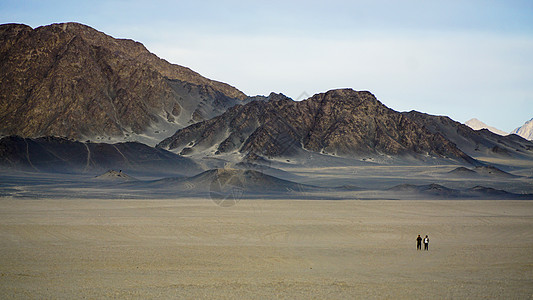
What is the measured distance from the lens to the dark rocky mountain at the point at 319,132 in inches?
5241

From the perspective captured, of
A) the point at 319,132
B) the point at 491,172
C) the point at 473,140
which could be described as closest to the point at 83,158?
the point at 319,132

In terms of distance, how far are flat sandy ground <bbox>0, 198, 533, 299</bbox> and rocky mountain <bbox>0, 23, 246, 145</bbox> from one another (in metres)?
123

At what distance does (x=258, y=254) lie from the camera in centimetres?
2261

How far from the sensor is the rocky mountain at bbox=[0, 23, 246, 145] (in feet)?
513

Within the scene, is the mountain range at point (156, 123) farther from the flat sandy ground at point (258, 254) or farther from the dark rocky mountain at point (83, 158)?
the flat sandy ground at point (258, 254)

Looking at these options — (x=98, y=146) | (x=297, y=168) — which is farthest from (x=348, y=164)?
(x=98, y=146)

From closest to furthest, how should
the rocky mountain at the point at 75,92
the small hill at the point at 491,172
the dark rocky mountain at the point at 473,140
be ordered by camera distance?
the small hill at the point at 491,172
the rocky mountain at the point at 75,92
the dark rocky mountain at the point at 473,140

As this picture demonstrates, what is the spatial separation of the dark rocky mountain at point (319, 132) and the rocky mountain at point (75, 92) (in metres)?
22.1

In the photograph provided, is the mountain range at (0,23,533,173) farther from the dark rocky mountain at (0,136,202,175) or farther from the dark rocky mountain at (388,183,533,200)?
the dark rocky mountain at (388,183,533,200)

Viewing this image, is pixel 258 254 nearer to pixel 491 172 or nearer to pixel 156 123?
pixel 491 172

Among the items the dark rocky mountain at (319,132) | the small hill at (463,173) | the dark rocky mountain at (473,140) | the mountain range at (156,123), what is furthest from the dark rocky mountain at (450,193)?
the dark rocky mountain at (473,140)

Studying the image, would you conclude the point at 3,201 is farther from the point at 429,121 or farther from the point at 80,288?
the point at 429,121

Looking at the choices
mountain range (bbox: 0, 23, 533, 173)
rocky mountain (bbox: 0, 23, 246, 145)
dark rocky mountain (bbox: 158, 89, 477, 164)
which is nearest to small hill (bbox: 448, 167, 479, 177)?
mountain range (bbox: 0, 23, 533, 173)

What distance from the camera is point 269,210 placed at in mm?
41906
